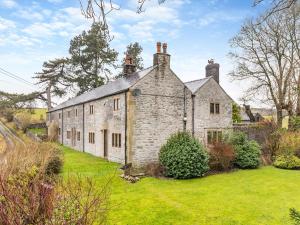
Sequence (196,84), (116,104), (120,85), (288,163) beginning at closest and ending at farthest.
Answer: (288,163) → (116,104) → (120,85) → (196,84)

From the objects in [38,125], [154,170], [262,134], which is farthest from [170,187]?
[38,125]

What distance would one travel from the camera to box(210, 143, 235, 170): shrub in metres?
18.7

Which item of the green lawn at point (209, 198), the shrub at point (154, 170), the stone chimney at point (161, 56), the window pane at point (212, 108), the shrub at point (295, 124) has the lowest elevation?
the green lawn at point (209, 198)

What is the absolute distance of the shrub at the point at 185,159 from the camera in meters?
16.9

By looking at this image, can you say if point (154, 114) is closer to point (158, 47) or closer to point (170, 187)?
point (158, 47)

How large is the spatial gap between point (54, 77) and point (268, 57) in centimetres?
3858

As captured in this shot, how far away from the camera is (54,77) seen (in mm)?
52188

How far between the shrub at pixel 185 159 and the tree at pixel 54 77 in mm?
38393

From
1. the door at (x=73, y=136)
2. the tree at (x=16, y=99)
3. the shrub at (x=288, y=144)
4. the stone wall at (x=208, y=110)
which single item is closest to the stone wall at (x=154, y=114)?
the stone wall at (x=208, y=110)

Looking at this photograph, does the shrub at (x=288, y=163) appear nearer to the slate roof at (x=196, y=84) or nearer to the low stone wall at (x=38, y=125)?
the slate roof at (x=196, y=84)

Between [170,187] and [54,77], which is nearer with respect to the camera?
[170,187]

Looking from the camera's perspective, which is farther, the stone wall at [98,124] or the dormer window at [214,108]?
the dormer window at [214,108]

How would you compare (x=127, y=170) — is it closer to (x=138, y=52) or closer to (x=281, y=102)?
(x=281, y=102)

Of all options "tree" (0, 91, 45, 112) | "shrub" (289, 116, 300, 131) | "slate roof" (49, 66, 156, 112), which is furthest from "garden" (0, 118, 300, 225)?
"tree" (0, 91, 45, 112)
